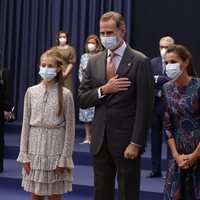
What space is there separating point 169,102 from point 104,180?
61 cm

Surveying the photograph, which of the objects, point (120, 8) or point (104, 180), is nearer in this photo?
point (104, 180)

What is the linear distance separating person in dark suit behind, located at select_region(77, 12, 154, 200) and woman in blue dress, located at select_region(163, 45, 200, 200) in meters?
0.14

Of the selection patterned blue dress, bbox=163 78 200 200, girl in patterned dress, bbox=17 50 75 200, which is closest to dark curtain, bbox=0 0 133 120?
girl in patterned dress, bbox=17 50 75 200

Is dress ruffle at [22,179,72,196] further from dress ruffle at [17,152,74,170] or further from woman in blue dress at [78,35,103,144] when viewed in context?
woman in blue dress at [78,35,103,144]

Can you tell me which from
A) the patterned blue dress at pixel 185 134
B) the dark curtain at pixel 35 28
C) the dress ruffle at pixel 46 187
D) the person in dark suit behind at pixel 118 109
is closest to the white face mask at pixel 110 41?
the person in dark suit behind at pixel 118 109

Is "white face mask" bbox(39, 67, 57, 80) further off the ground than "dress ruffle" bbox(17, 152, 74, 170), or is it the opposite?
"white face mask" bbox(39, 67, 57, 80)

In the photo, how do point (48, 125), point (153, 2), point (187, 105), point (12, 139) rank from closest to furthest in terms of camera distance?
point (187, 105), point (48, 125), point (12, 139), point (153, 2)

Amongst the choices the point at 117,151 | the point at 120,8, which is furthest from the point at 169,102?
the point at 120,8

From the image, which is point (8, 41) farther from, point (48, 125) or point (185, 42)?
point (48, 125)

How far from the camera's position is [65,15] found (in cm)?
832

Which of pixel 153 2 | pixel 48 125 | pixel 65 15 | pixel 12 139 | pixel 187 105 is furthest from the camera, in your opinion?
pixel 65 15

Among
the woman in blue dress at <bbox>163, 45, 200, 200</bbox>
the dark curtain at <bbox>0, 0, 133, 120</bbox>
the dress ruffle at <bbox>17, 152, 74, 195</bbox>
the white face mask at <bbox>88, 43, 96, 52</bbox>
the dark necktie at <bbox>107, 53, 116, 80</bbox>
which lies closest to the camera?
the woman in blue dress at <bbox>163, 45, 200, 200</bbox>

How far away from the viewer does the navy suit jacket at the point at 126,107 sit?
10.3 ft

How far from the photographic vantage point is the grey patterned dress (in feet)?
11.7
